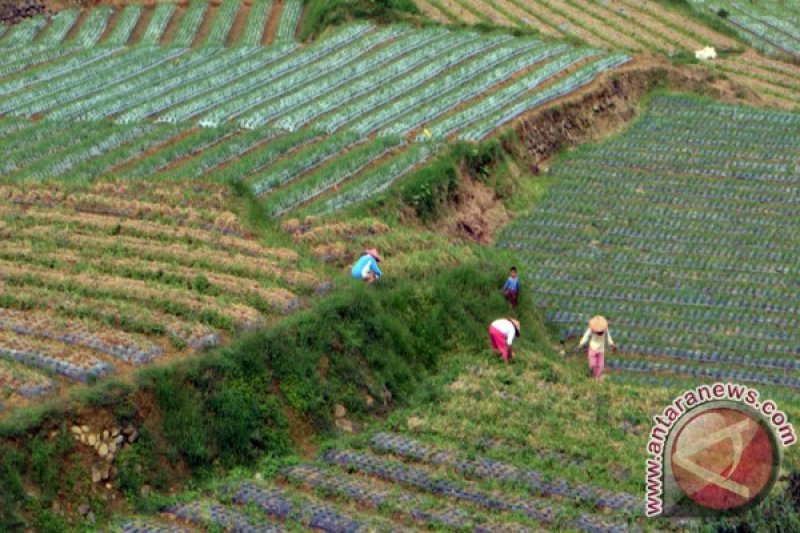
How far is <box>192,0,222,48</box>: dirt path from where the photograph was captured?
45219mm

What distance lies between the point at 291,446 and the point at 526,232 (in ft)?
38.8

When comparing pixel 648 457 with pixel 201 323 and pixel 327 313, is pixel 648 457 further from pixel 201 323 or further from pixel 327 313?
pixel 201 323

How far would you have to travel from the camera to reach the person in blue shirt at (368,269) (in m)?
24.8

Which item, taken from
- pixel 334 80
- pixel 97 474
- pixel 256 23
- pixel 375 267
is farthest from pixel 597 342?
pixel 256 23

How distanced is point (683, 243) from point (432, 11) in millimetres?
19185

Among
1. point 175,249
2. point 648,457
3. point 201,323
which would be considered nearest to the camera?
point 648,457

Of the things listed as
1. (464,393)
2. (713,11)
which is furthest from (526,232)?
(713,11)

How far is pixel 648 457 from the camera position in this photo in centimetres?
2064

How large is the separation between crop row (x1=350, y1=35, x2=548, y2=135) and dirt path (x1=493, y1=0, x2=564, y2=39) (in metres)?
3.02

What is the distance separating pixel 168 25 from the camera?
154 feet

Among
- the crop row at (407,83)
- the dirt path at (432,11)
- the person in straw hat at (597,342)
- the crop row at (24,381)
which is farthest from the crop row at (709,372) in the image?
the dirt path at (432,11)

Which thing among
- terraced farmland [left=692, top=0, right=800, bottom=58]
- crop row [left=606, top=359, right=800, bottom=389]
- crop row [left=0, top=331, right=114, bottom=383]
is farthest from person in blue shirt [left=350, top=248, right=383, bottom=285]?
terraced farmland [left=692, top=0, right=800, bottom=58]

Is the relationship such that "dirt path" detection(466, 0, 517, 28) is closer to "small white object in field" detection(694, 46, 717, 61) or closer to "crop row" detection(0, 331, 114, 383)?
"small white object in field" detection(694, 46, 717, 61)

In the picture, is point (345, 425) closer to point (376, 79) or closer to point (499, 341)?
point (499, 341)
